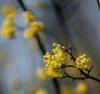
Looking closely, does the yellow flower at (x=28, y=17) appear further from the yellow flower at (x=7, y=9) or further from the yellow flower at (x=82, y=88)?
the yellow flower at (x=82, y=88)

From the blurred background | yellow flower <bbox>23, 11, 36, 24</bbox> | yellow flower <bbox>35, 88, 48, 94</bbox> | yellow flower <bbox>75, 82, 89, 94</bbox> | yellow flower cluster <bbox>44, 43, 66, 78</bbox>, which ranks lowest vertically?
yellow flower <bbox>75, 82, 89, 94</bbox>

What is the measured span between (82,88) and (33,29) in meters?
0.24

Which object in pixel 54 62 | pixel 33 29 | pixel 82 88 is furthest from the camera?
pixel 33 29

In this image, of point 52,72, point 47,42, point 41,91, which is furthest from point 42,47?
point 52,72

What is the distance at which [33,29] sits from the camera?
3.99ft

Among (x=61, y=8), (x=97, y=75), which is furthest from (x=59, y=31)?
(x=97, y=75)

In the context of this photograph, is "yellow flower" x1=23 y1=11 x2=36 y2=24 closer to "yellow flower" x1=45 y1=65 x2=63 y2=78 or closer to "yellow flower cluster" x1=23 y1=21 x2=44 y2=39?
"yellow flower cluster" x1=23 y1=21 x2=44 y2=39

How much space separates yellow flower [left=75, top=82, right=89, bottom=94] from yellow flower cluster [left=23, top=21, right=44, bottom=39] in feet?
0.67

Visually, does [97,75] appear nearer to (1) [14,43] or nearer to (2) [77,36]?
(2) [77,36]

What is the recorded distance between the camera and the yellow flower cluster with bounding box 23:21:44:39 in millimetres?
1187

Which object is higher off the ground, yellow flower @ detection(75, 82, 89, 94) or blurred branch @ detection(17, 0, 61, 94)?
blurred branch @ detection(17, 0, 61, 94)

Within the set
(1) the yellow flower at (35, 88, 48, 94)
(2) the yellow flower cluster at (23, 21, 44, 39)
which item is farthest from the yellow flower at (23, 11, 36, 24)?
(1) the yellow flower at (35, 88, 48, 94)

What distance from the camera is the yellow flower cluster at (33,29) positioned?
119cm

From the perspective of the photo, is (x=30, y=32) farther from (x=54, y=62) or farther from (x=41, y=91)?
(x=54, y=62)
